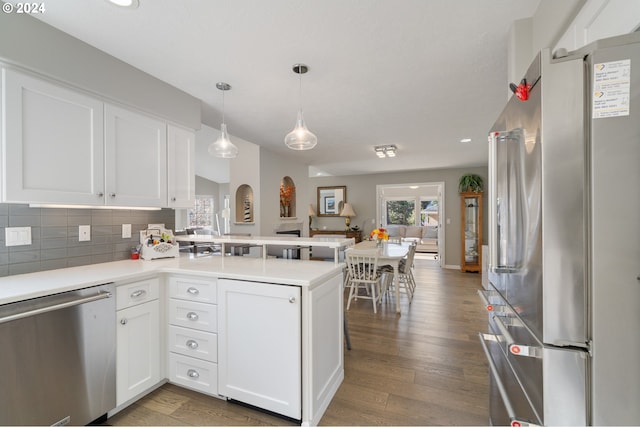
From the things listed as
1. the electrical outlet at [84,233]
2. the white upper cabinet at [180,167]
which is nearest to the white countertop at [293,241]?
the white upper cabinet at [180,167]

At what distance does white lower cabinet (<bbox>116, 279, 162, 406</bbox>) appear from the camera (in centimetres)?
172

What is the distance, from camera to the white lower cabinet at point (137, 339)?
1.72 metres

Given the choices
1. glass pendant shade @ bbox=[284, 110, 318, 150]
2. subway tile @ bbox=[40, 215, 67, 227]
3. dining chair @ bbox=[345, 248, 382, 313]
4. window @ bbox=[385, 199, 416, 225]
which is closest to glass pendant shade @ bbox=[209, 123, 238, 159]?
glass pendant shade @ bbox=[284, 110, 318, 150]

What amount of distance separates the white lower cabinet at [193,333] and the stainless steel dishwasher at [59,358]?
36 centimetres

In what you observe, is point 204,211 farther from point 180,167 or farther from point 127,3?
point 127,3

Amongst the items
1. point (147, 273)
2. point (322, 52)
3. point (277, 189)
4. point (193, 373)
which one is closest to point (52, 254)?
point (147, 273)

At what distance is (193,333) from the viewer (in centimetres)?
189

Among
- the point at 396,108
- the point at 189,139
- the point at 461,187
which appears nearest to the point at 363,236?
the point at 461,187

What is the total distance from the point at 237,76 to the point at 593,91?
223 cm

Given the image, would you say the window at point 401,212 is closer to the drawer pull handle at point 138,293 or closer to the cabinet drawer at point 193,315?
the cabinet drawer at point 193,315

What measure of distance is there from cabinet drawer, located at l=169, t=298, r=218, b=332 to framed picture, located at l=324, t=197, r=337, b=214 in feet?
21.1

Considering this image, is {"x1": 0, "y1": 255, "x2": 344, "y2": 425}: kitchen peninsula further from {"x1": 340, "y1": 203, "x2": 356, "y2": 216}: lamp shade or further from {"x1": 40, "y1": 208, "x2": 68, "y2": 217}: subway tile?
{"x1": 340, "y1": 203, "x2": 356, "y2": 216}: lamp shade

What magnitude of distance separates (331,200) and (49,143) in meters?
6.86

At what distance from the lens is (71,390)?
1500 millimetres
